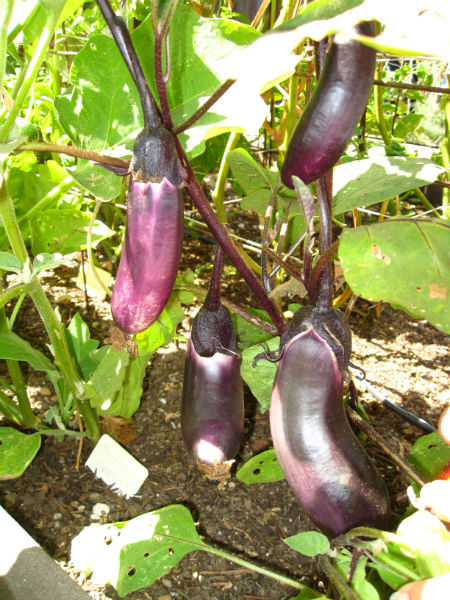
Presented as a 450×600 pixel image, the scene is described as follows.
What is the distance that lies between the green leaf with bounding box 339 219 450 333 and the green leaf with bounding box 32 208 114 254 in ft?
1.53

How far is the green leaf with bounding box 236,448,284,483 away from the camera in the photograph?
0.70 metres

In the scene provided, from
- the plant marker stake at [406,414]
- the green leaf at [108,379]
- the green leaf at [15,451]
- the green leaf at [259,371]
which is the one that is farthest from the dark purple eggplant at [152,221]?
the plant marker stake at [406,414]

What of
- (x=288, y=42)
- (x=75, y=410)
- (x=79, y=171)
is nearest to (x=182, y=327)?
(x=75, y=410)

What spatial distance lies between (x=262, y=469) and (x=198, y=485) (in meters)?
0.18

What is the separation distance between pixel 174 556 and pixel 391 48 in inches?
23.3

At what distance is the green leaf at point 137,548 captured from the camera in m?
0.63

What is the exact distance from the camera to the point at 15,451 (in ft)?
2.53

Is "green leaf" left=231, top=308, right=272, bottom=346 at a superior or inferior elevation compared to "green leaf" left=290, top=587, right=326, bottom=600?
superior

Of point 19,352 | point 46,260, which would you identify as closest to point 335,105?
point 46,260

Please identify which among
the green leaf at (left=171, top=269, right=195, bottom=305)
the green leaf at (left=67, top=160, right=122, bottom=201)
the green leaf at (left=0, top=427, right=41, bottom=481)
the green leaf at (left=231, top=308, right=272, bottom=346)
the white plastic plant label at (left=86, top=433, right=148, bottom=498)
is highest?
the green leaf at (left=67, top=160, right=122, bottom=201)

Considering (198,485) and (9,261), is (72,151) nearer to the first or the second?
(9,261)

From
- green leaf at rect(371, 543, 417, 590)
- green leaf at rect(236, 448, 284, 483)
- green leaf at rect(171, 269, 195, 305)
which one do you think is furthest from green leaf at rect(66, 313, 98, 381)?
green leaf at rect(371, 543, 417, 590)

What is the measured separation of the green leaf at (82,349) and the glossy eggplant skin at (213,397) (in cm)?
26

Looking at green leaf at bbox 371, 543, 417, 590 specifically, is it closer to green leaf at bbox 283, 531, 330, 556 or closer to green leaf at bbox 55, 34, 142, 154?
green leaf at bbox 283, 531, 330, 556
